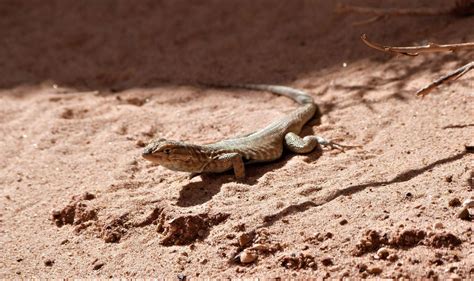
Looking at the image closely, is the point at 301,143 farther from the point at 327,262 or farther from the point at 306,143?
the point at 327,262

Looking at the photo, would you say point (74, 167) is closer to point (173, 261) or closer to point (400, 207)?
point (173, 261)

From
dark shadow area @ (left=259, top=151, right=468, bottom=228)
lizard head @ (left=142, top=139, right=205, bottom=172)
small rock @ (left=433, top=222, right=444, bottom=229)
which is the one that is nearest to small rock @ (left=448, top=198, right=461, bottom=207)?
small rock @ (left=433, top=222, right=444, bottom=229)

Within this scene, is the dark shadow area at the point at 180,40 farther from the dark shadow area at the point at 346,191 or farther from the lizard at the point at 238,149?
the dark shadow area at the point at 346,191

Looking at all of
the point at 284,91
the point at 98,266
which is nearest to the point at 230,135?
the point at 284,91

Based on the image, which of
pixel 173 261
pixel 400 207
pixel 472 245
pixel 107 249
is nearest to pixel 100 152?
pixel 107 249

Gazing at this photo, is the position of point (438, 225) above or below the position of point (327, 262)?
above

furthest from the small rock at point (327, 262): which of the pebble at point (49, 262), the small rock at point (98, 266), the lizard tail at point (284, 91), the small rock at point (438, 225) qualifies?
the lizard tail at point (284, 91)

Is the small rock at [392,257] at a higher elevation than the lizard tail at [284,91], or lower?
higher
